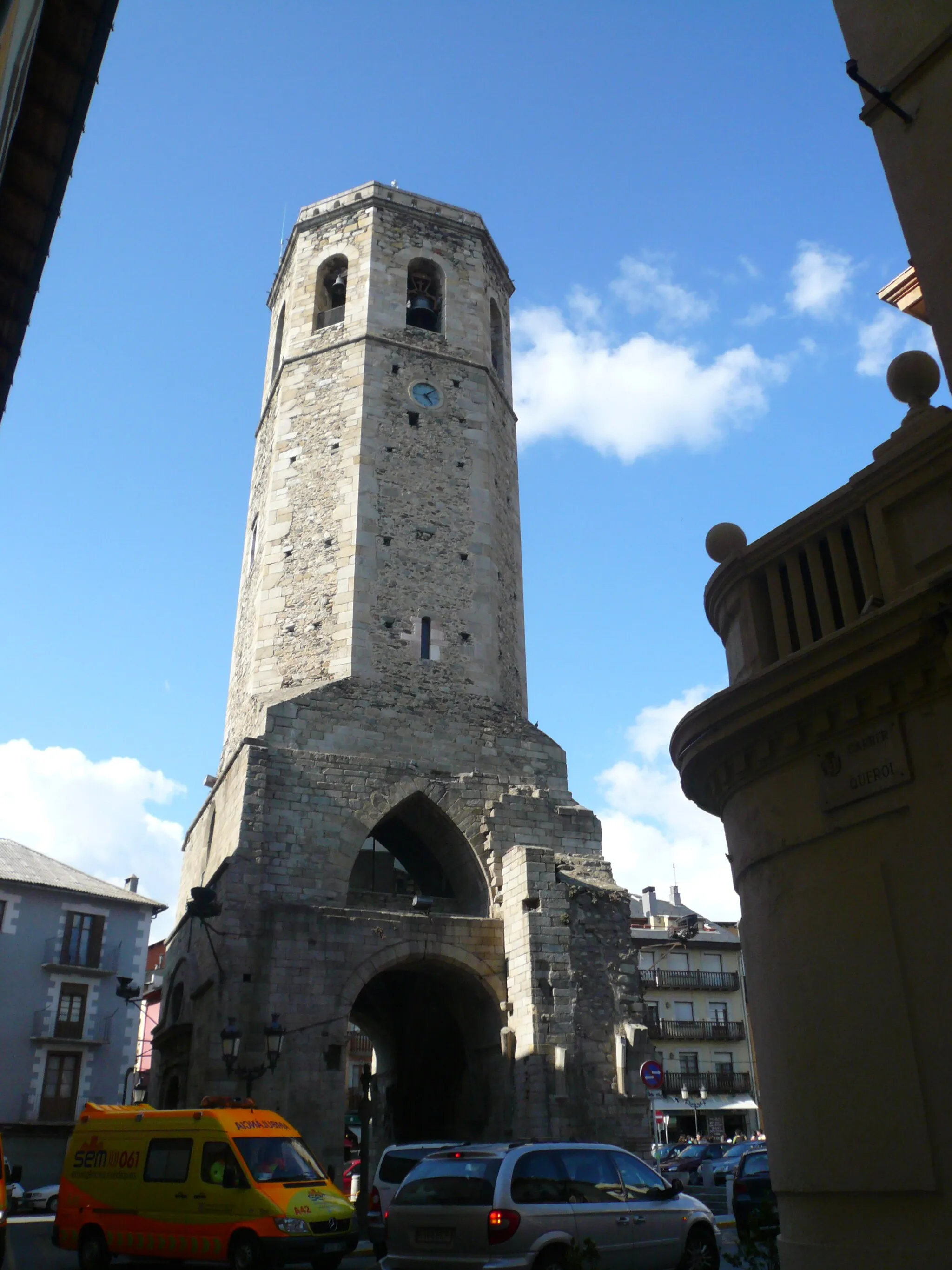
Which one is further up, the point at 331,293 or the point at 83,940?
the point at 331,293

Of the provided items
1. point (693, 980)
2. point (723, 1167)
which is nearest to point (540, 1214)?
point (723, 1167)

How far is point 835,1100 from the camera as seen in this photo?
487 centimetres

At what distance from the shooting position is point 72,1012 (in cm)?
2614

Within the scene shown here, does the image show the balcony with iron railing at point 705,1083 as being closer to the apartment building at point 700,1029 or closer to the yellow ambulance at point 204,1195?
the apartment building at point 700,1029

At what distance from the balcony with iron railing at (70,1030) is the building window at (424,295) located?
734 inches

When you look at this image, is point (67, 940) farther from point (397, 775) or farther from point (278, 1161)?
point (278, 1161)

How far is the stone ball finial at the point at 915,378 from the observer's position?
5.56 m

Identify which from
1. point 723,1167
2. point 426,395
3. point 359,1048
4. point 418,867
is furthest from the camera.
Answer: point 359,1048

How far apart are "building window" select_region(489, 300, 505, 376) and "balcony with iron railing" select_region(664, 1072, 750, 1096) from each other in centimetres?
2482

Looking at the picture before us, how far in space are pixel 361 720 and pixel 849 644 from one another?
1237 centimetres

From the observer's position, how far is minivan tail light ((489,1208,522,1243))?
7102mm

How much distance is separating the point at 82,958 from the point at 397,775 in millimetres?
15241

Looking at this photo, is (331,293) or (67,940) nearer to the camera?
(331,293)

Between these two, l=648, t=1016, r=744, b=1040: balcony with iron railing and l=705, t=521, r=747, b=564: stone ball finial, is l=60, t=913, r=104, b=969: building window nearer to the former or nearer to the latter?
l=648, t=1016, r=744, b=1040: balcony with iron railing
